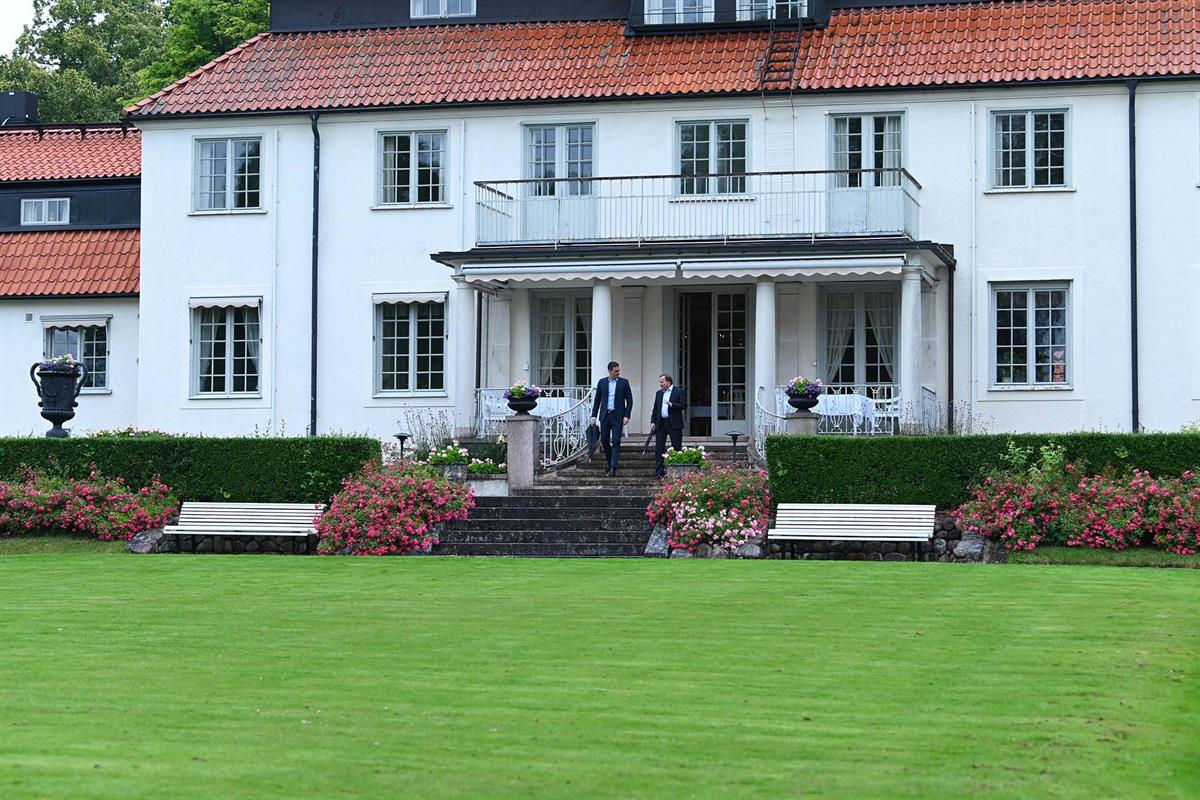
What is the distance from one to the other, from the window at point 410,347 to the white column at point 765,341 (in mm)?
6193

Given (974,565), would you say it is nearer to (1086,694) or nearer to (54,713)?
(1086,694)

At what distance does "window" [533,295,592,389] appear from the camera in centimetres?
3219

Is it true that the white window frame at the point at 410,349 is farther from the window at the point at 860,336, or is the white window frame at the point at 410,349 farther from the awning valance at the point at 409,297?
the window at the point at 860,336

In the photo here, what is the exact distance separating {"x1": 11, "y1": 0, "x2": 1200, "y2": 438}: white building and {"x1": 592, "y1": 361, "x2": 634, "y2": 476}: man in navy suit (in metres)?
1.66

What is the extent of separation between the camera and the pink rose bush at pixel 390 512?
2409 centimetres

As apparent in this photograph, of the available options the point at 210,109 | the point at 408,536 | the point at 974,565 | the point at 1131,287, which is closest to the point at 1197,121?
the point at 1131,287

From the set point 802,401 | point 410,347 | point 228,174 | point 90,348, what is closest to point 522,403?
point 802,401

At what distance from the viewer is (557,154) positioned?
106 ft

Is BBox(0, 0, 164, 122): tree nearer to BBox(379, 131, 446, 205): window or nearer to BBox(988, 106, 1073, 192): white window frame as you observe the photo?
BBox(379, 131, 446, 205): window

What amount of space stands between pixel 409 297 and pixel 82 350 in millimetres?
7542

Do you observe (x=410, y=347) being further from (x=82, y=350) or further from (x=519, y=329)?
(x=82, y=350)

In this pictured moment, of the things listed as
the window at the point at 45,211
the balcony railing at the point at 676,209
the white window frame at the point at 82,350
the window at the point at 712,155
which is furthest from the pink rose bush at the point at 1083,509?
the window at the point at 45,211

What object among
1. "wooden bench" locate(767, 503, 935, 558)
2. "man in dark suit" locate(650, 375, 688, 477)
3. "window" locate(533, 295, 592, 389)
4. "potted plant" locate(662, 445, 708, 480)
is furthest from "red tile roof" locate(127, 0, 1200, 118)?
"wooden bench" locate(767, 503, 935, 558)

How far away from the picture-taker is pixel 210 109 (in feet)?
109
